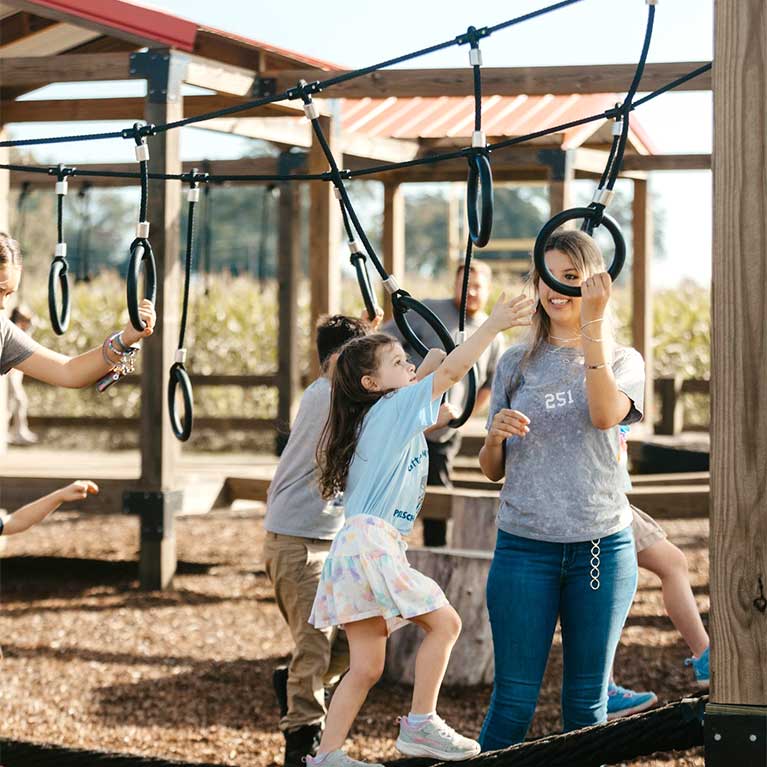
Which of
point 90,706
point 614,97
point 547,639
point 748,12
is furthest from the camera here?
point 614,97

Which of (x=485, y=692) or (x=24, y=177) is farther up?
(x=24, y=177)

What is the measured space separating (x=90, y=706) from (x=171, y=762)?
190 cm

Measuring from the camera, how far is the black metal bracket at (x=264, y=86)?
675 cm

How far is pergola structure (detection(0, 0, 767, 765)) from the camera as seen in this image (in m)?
2.33

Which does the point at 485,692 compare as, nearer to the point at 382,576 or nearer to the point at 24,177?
the point at 382,576

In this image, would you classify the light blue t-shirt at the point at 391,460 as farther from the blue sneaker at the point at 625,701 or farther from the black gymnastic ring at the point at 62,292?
the blue sneaker at the point at 625,701

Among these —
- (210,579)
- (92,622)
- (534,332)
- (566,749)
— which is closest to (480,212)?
(534,332)

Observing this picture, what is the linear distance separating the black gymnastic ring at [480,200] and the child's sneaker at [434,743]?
1.10m

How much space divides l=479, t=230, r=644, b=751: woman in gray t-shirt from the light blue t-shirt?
0.63ft

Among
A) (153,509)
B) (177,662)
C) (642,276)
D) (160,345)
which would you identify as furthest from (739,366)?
(642,276)

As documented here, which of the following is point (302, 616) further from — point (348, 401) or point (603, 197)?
point (603, 197)

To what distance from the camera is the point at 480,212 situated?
280 cm

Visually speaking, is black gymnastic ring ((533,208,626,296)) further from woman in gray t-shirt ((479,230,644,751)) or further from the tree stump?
the tree stump

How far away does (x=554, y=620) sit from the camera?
2.94m
